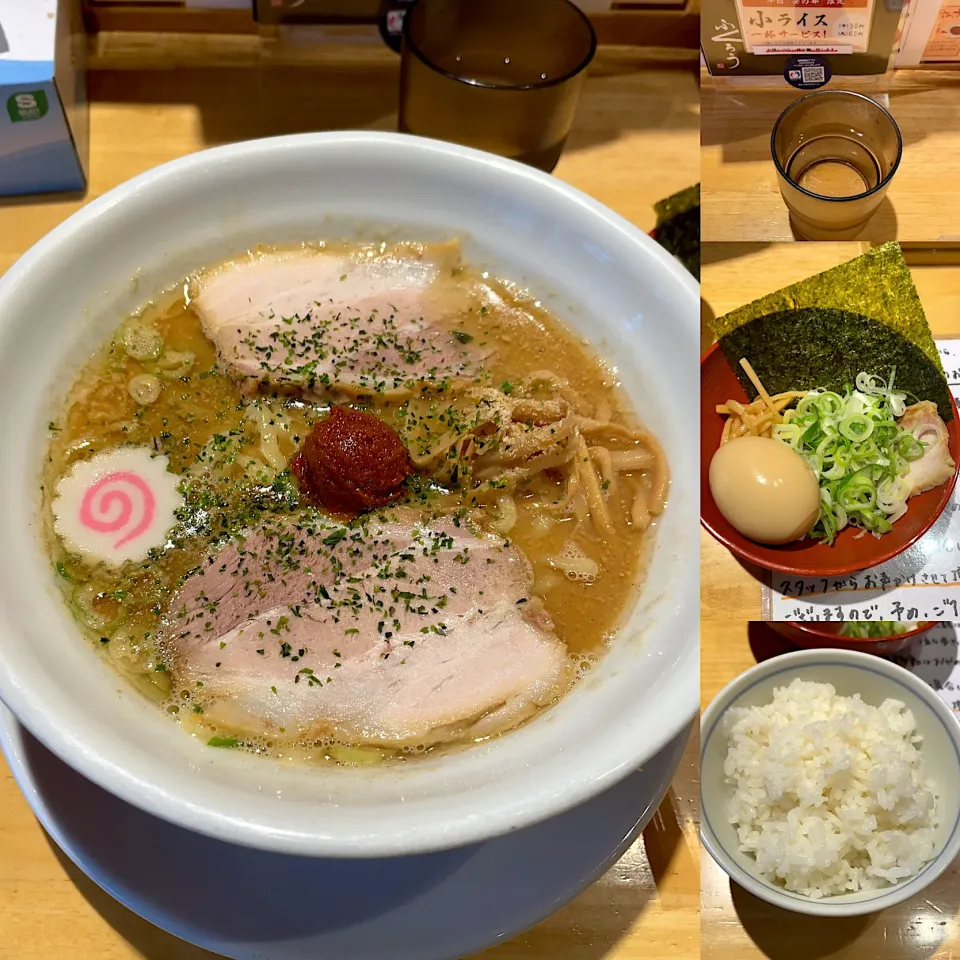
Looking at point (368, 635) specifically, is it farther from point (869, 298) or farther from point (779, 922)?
point (869, 298)

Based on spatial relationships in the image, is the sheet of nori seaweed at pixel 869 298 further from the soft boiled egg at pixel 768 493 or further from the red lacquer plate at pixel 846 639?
the red lacquer plate at pixel 846 639

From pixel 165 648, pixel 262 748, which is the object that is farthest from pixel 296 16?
pixel 262 748

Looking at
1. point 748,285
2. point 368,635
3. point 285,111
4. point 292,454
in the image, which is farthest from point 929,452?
point 285,111

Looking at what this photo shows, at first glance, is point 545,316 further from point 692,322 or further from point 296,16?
point 296,16

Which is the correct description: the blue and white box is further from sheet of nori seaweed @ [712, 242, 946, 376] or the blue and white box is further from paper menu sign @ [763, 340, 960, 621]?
paper menu sign @ [763, 340, 960, 621]

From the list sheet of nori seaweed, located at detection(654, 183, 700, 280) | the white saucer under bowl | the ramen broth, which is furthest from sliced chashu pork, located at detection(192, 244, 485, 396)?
the white saucer under bowl
